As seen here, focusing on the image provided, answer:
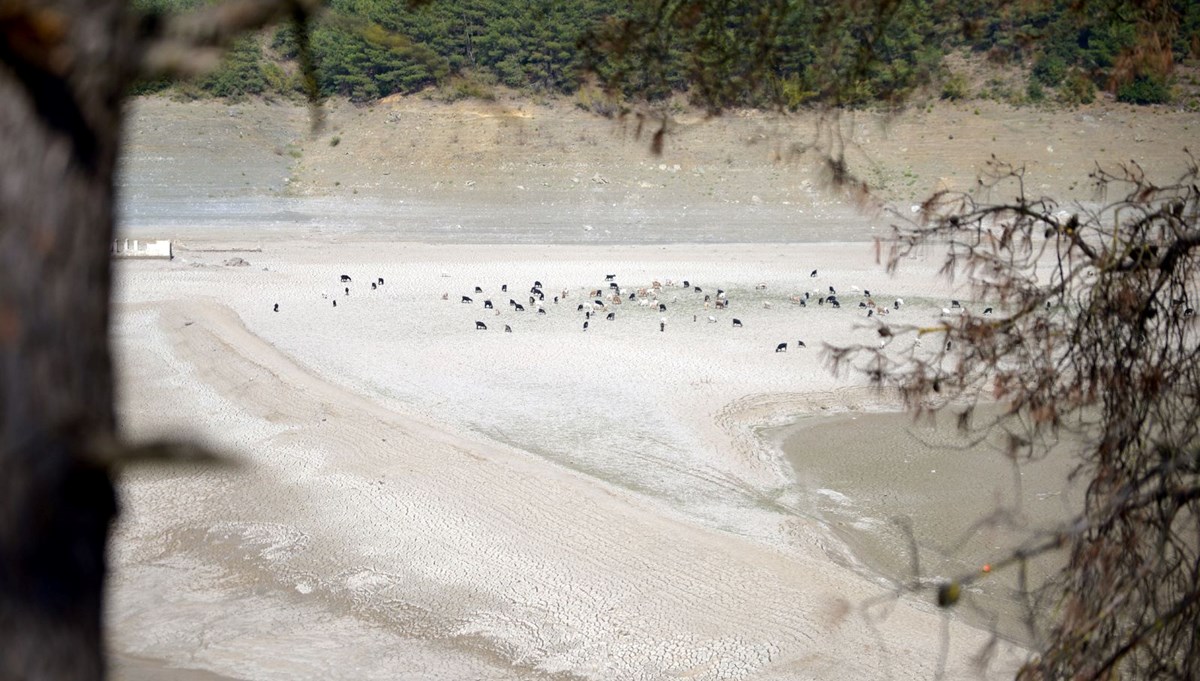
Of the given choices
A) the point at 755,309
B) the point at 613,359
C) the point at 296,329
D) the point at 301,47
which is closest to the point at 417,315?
the point at 296,329

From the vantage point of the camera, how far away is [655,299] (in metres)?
16.4

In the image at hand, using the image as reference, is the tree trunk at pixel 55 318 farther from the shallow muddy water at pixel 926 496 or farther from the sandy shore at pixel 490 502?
the shallow muddy water at pixel 926 496

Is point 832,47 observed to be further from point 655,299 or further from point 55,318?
point 655,299

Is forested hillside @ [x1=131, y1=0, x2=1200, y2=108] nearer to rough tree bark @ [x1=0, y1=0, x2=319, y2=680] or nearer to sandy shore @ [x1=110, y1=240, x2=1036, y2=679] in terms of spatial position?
sandy shore @ [x1=110, y1=240, x2=1036, y2=679]

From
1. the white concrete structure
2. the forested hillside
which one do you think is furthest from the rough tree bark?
the white concrete structure

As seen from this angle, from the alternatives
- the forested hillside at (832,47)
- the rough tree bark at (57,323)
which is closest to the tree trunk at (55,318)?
the rough tree bark at (57,323)

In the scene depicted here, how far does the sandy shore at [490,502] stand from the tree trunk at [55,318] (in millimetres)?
208

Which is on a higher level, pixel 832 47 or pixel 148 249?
pixel 832 47

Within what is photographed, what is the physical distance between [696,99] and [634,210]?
72.6 feet

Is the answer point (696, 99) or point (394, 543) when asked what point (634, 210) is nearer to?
point (394, 543)

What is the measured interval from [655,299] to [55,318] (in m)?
15.1

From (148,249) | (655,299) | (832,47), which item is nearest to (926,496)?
(832,47)

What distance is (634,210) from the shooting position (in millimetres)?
26156

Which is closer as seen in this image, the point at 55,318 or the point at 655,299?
the point at 55,318
